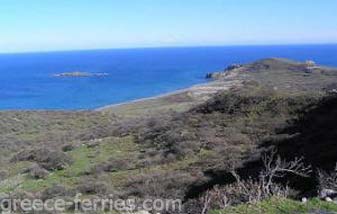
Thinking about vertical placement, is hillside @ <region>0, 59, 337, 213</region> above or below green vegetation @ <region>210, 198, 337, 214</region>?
below

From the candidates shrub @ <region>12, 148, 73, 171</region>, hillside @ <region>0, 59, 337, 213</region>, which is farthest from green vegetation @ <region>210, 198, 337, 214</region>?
shrub @ <region>12, 148, 73, 171</region>

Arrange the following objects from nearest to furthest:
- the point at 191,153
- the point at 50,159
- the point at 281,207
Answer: the point at 281,207 < the point at 191,153 < the point at 50,159

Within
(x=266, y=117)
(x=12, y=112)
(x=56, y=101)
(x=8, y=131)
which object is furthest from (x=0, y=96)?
(x=266, y=117)

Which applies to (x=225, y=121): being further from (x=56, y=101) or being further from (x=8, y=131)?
(x=56, y=101)

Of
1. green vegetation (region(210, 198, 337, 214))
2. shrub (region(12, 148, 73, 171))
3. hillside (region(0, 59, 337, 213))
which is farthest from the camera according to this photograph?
shrub (region(12, 148, 73, 171))

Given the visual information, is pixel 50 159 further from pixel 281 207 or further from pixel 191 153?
pixel 281 207

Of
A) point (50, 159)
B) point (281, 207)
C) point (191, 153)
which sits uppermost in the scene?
point (281, 207)

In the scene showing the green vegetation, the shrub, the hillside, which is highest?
the green vegetation

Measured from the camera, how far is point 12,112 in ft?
214

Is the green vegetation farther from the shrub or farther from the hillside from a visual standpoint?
the shrub

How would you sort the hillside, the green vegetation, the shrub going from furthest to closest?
the shrub, the hillside, the green vegetation

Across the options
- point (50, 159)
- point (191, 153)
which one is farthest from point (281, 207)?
point (50, 159)

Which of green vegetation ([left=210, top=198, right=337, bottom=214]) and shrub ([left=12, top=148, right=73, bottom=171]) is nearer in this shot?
green vegetation ([left=210, top=198, right=337, bottom=214])

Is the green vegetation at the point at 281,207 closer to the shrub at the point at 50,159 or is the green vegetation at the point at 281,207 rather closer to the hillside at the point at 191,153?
the hillside at the point at 191,153
